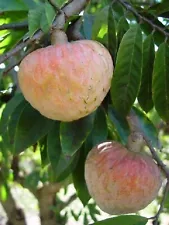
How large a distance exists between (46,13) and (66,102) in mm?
198

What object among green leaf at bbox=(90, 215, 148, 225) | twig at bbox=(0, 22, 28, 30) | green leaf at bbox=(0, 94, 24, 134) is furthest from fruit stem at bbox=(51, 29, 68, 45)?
green leaf at bbox=(0, 94, 24, 134)

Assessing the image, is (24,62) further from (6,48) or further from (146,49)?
(6,48)

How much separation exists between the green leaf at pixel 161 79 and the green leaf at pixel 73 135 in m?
0.21

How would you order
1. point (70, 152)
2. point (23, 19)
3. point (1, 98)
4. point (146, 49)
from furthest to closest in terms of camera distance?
point (1, 98) < point (23, 19) < point (146, 49) < point (70, 152)

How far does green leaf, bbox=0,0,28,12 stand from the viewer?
1413mm

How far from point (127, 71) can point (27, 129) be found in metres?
0.37

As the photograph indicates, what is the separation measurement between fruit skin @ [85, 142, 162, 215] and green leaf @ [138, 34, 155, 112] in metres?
0.19

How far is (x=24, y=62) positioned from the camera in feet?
4.23

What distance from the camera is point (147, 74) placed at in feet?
5.38

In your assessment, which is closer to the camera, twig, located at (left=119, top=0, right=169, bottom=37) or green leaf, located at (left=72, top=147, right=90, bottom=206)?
twig, located at (left=119, top=0, right=169, bottom=37)

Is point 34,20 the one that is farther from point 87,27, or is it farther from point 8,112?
point 8,112

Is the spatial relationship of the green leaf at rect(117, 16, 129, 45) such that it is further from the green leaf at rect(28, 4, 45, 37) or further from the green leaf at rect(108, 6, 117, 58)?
the green leaf at rect(28, 4, 45, 37)

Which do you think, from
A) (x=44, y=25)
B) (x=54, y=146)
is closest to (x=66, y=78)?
(x=44, y=25)

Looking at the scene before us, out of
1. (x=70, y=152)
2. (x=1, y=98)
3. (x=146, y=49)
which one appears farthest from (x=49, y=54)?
(x=1, y=98)
